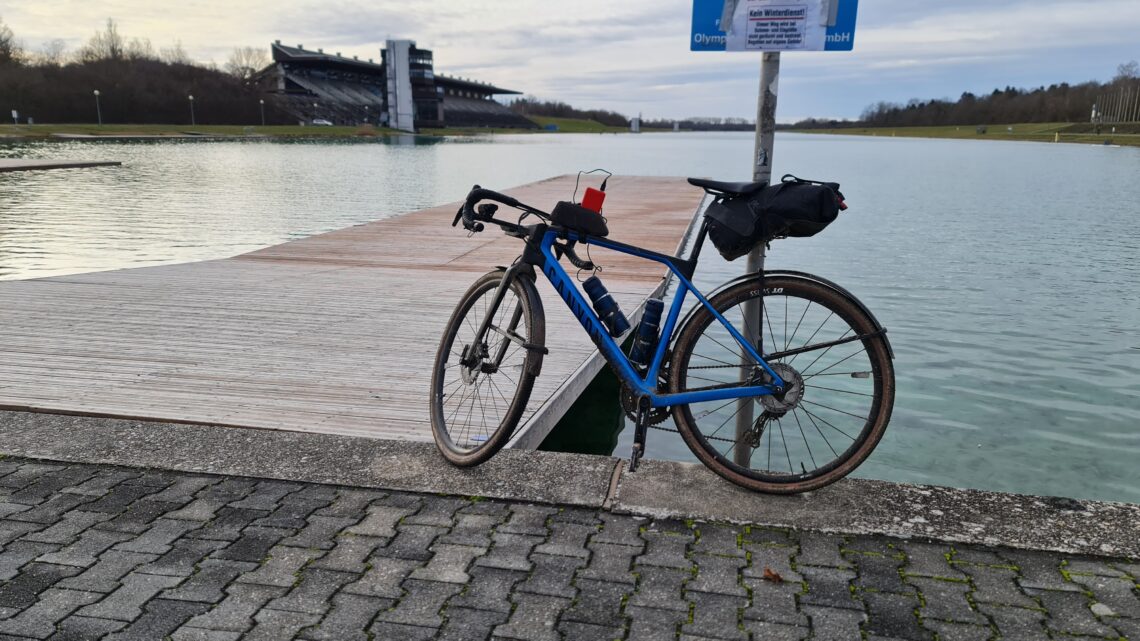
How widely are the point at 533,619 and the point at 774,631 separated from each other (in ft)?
2.45

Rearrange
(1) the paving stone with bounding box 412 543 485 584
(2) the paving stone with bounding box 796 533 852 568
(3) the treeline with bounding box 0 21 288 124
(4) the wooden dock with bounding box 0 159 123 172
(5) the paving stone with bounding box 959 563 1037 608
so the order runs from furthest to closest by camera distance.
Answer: (3) the treeline with bounding box 0 21 288 124 < (4) the wooden dock with bounding box 0 159 123 172 < (2) the paving stone with bounding box 796 533 852 568 < (1) the paving stone with bounding box 412 543 485 584 < (5) the paving stone with bounding box 959 563 1037 608

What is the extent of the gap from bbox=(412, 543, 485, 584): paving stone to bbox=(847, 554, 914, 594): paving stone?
134 cm

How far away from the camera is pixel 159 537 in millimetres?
2996

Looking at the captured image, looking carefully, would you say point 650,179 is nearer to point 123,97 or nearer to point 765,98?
point 765,98

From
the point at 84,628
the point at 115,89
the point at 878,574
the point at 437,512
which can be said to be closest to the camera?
the point at 84,628

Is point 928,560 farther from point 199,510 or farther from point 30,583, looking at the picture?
point 30,583

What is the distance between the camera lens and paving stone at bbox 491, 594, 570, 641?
7.96 feet

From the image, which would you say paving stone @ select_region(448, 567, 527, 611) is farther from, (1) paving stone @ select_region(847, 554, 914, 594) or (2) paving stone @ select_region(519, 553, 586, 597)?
(1) paving stone @ select_region(847, 554, 914, 594)

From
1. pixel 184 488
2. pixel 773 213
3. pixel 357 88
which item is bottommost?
pixel 184 488

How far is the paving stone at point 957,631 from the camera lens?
2.42 meters

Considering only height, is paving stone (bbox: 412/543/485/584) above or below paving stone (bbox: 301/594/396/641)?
above

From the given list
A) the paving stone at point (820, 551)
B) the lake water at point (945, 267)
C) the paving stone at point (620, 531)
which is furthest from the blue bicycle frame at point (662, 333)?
the lake water at point (945, 267)

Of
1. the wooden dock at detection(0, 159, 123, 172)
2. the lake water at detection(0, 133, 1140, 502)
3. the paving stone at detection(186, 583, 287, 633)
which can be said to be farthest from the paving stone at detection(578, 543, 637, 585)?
the wooden dock at detection(0, 159, 123, 172)

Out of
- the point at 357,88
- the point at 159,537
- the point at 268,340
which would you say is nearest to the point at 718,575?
the point at 159,537
